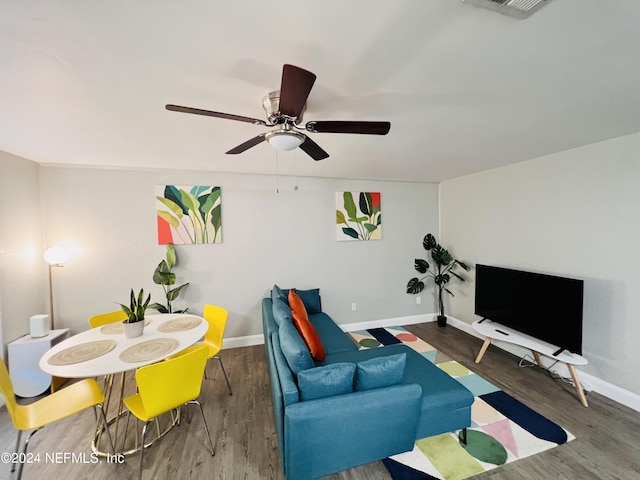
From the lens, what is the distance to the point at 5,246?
2.51 m

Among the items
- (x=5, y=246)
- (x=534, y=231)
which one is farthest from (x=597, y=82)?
(x=5, y=246)

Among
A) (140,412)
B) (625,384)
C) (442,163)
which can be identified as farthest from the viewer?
(442,163)

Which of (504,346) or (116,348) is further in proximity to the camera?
(504,346)

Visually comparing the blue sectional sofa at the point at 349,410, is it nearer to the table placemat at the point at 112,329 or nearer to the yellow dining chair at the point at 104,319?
the table placemat at the point at 112,329

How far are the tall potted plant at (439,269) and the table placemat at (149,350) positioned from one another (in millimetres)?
3530

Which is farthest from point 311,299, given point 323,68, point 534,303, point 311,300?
point 323,68

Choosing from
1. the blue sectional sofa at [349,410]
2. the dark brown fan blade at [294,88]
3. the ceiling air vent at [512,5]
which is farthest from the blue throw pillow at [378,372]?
the ceiling air vent at [512,5]

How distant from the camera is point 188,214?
3422 mm

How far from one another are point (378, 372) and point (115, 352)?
1.94 metres

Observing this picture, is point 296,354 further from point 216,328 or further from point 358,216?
point 358,216

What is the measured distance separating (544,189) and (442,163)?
119 centimetres

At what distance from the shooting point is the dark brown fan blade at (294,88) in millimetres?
1049

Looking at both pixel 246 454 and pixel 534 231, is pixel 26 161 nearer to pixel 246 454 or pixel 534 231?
pixel 246 454

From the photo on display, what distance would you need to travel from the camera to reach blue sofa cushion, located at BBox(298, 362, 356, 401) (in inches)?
62.5
